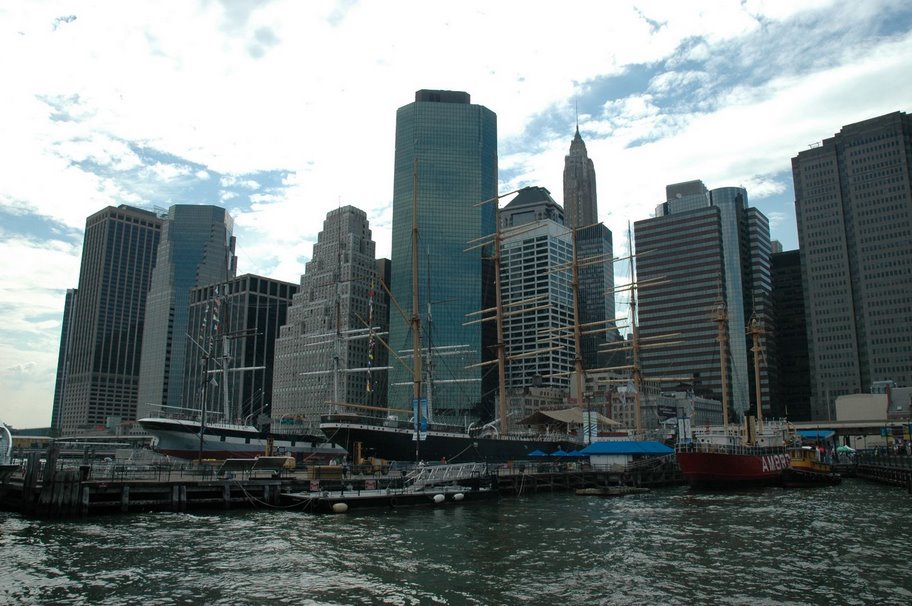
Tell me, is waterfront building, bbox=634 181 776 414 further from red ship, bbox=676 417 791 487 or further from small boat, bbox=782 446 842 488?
red ship, bbox=676 417 791 487

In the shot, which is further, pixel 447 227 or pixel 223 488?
pixel 447 227

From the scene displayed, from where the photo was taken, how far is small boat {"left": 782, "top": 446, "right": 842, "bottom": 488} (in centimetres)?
5844

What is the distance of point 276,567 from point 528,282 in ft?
583

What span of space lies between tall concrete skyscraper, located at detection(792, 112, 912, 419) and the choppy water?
516 feet

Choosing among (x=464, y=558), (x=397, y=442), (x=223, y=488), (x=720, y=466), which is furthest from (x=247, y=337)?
(x=464, y=558)

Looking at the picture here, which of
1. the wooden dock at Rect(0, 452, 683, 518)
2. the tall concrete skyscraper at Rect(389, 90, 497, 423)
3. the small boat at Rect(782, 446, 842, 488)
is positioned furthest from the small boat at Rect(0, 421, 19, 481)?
the tall concrete skyscraper at Rect(389, 90, 497, 423)

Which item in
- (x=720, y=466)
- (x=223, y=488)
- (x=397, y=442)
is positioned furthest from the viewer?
(x=397, y=442)

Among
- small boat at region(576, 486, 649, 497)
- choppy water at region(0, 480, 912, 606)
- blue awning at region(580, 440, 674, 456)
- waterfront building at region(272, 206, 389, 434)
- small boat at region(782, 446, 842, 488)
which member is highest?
waterfront building at region(272, 206, 389, 434)

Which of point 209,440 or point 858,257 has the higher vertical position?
point 858,257

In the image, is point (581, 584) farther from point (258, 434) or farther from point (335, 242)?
point (335, 242)

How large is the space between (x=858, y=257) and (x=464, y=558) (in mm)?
186952

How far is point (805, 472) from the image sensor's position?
60156mm

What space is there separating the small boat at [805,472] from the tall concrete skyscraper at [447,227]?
99.0 m

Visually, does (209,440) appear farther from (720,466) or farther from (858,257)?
(858,257)
